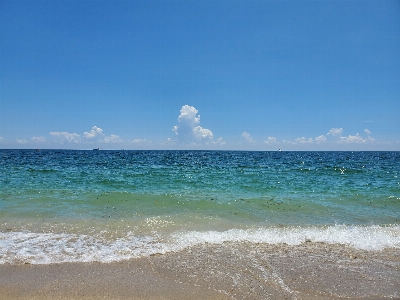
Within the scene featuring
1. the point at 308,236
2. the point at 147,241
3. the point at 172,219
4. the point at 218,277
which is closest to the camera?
the point at 218,277

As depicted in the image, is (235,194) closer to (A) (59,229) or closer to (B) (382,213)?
(B) (382,213)

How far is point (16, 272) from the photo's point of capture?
506 cm

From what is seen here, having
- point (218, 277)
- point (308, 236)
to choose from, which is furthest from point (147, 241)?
point (308, 236)

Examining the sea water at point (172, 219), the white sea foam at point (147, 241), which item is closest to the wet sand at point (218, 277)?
the white sea foam at point (147, 241)

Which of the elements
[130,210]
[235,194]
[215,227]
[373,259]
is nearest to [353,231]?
[373,259]

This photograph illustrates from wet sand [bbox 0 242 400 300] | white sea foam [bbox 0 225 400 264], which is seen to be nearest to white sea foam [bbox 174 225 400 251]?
white sea foam [bbox 0 225 400 264]

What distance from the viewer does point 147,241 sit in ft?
22.5

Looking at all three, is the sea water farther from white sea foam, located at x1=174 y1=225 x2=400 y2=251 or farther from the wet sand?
the wet sand

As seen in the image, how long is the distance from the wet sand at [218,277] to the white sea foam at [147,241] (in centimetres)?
39

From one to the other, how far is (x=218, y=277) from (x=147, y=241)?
256cm

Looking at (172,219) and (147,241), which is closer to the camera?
(147,241)

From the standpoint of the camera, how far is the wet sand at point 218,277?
4414 millimetres

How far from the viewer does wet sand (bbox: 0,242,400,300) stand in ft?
14.5

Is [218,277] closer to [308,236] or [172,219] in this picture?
Result: [308,236]
